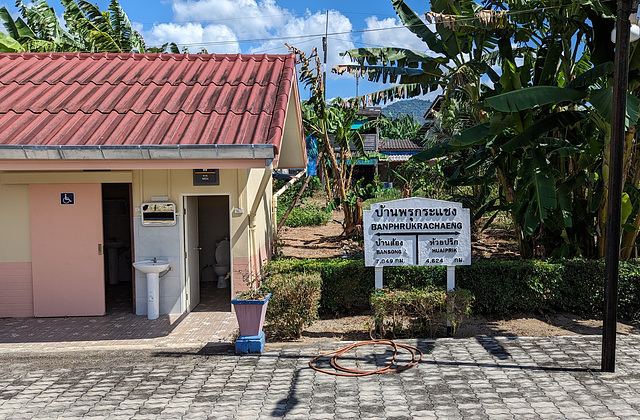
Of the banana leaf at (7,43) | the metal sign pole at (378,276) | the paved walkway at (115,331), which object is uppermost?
the banana leaf at (7,43)

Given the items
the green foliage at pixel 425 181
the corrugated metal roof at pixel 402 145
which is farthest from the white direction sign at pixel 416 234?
the corrugated metal roof at pixel 402 145

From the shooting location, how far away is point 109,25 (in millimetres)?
17875

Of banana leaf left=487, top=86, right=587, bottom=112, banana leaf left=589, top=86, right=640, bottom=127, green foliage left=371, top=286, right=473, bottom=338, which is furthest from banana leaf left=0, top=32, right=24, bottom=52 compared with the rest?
banana leaf left=589, top=86, right=640, bottom=127

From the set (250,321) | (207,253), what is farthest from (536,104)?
(207,253)

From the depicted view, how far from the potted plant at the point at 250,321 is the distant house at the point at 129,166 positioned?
1.87 m

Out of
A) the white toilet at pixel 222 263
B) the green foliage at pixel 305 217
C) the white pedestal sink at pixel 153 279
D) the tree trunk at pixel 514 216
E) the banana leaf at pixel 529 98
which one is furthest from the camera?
the green foliage at pixel 305 217

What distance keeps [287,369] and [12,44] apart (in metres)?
11.9

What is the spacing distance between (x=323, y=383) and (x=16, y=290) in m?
6.00

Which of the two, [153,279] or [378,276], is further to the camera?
[153,279]

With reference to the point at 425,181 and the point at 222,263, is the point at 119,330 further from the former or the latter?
the point at 425,181

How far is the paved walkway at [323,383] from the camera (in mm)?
5203

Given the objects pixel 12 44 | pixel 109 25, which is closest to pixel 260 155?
pixel 12 44

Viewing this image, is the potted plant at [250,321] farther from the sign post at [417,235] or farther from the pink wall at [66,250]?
the pink wall at [66,250]

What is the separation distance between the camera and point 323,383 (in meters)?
5.90
